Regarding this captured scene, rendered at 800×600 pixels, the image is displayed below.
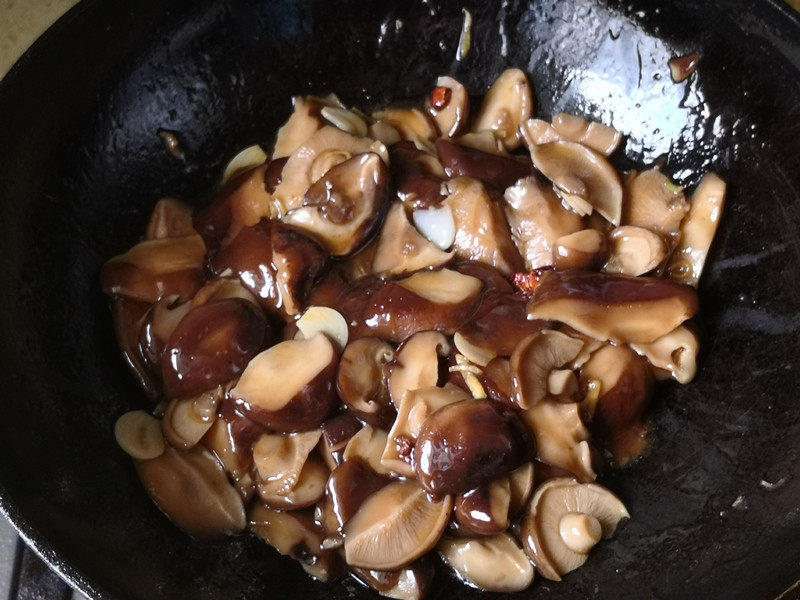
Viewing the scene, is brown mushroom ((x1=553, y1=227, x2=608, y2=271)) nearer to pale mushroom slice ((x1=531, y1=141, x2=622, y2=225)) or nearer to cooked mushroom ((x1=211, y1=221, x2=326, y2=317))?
pale mushroom slice ((x1=531, y1=141, x2=622, y2=225))

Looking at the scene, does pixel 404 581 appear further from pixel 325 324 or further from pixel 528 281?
pixel 528 281

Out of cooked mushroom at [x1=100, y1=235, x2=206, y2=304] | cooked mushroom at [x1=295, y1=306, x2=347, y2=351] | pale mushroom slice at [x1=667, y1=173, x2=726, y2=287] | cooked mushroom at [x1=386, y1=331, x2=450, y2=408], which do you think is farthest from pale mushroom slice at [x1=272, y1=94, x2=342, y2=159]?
pale mushroom slice at [x1=667, y1=173, x2=726, y2=287]

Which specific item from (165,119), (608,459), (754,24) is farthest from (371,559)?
(754,24)

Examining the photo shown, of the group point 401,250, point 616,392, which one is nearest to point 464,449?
point 616,392

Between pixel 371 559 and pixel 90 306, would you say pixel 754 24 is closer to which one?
pixel 371 559

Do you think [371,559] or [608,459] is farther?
[608,459]
